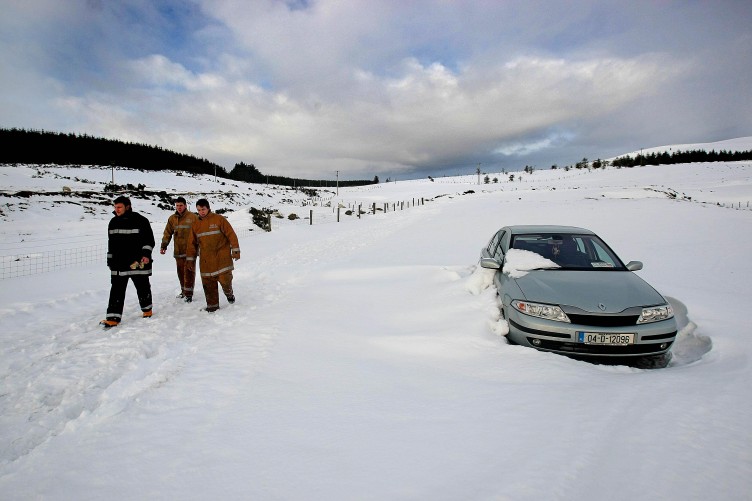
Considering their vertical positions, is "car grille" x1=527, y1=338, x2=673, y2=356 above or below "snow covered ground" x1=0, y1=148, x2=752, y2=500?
above

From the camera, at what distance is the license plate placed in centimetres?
337

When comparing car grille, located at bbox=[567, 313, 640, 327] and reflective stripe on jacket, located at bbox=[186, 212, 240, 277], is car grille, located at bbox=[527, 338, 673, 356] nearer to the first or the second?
car grille, located at bbox=[567, 313, 640, 327]

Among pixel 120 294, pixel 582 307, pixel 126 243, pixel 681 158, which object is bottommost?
pixel 120 294

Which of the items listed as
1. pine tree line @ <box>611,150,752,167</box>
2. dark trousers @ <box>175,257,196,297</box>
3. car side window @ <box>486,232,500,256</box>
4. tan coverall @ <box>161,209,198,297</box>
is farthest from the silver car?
pine tree line @ <box>611,150,752,167</box>

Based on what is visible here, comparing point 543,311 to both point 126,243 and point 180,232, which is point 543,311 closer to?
point 126,243

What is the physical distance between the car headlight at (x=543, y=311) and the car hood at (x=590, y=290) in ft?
0.22

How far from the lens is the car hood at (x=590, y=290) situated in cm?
357

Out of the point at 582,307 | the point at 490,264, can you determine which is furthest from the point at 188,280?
the point at 582,307

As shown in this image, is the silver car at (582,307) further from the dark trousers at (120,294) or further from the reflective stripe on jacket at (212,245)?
the dark trousers at (120,294)

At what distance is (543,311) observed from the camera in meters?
3.65

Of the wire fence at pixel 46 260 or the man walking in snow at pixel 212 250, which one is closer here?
the man walking in snow at pixel 212 250

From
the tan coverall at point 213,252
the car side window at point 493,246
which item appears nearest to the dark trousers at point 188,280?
the tan coverall at point 213,252

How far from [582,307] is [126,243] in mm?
6272

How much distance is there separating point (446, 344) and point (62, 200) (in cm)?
2798
